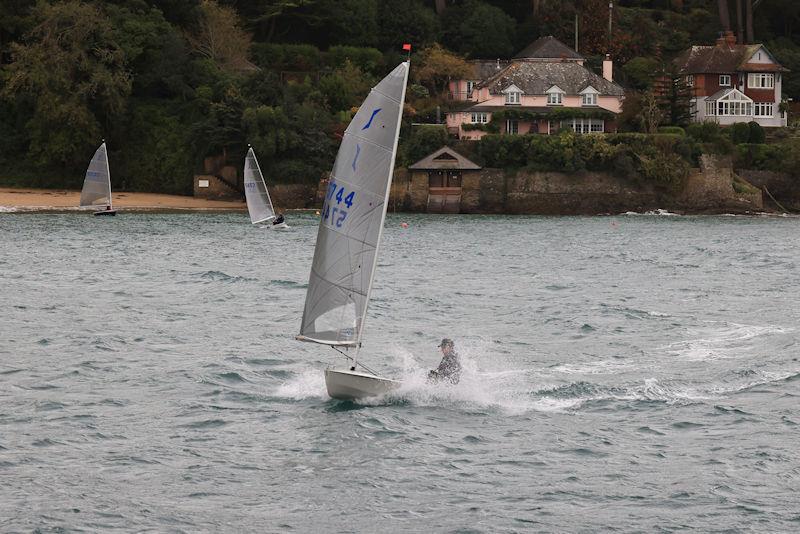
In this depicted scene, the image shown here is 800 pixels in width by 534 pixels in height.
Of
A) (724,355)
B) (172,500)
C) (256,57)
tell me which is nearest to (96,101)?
(256,57)

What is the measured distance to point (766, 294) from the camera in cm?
4972

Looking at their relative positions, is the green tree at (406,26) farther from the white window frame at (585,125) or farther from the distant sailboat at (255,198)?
the distant sailboat at (255,198)

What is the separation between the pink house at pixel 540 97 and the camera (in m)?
99.2

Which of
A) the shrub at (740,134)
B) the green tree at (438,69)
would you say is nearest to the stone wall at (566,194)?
the shrub at (740,134)

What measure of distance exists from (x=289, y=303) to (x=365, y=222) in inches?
702

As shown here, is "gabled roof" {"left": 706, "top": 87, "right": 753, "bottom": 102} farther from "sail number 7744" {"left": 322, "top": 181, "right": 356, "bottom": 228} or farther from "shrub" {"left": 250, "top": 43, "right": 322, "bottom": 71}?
"sail number 7744" {"left": 322, "top": 181, "right": 356, "bottom": 228}

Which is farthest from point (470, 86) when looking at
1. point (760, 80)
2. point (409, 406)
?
point (409, 406)

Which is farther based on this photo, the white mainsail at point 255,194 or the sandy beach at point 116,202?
the sandy beach at point 116,202

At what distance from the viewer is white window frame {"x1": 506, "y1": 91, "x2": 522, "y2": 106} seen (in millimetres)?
101750

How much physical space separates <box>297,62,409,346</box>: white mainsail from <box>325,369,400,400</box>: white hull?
690mm

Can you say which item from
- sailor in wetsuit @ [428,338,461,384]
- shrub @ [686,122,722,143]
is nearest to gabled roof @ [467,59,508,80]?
shrub @ [686,122,722,143]

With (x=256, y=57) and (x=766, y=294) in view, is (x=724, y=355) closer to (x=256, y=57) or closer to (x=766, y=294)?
(x=766, y=294)

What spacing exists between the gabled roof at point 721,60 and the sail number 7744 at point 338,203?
84367 mm

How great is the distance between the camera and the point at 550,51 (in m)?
107
